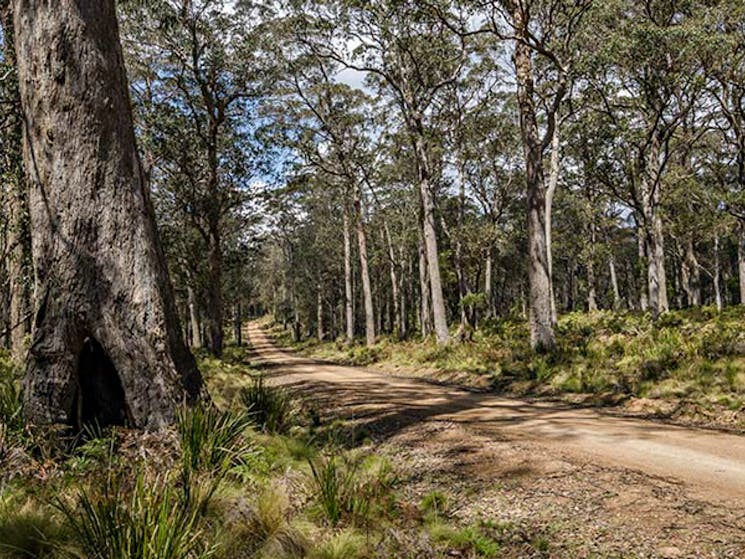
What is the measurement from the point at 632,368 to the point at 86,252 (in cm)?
973

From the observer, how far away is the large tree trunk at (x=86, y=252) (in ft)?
14.9

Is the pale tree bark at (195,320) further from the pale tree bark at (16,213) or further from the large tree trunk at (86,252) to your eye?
the large tree trunk at (86,252)

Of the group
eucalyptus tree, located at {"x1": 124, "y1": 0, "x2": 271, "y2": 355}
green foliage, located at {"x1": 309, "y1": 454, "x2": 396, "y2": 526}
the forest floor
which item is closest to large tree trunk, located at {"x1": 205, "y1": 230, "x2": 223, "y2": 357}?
eucalyptus tree, located at {"x1": 124, "y1": 0, "x2": 271, "y2": 355}

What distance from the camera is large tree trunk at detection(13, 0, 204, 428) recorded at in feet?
14.9

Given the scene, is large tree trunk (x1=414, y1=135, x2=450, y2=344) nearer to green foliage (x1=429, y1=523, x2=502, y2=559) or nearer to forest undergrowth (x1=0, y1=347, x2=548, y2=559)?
forest undergrowth (x1=0, y1=347, x2=548, y2=559)

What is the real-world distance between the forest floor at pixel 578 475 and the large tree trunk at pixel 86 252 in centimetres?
274

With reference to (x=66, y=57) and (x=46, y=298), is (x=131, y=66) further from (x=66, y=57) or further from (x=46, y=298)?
(x=46, y=298)

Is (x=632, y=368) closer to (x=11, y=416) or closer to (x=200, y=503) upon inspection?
(x=200, y=503)

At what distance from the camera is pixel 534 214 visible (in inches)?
536

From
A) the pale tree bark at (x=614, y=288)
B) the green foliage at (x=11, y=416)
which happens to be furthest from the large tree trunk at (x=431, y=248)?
the pale tree bark at (x=614, y=288)

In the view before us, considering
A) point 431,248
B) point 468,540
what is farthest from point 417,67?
point 468,540

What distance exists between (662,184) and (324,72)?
1757cm

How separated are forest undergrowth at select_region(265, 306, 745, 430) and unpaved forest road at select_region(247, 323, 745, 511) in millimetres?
1059

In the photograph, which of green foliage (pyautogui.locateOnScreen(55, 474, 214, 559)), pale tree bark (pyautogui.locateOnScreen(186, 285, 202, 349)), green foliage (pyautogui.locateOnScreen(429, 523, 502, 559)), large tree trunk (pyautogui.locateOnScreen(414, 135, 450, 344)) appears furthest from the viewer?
pale tree bark (pyautogui.locateOnScreen(186, 285, 202, 349))
